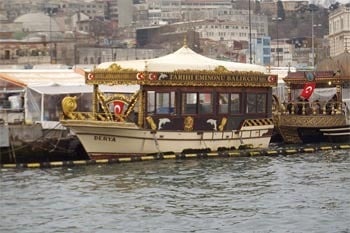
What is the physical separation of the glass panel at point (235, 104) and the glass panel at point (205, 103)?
37.5 inches

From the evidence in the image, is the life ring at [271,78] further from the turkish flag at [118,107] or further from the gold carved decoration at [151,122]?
the turkish flag at [118,107]

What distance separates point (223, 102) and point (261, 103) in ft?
6.62

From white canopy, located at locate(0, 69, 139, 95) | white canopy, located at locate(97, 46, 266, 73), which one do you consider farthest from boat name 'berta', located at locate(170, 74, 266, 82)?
white canopy, located at locate(0, 69, 139, 95)

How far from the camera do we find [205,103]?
98.5 ft

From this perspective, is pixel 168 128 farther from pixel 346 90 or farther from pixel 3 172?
pixel 346 90

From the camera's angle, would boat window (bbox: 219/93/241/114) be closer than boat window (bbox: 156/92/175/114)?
No

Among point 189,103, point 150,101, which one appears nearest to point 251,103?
point 189,103

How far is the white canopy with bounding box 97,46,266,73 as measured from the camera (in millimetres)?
28750

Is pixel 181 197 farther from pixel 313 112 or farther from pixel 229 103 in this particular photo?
pixel 313 112

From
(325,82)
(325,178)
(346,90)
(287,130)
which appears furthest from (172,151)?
(346,90)

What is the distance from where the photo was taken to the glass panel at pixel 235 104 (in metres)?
30.6

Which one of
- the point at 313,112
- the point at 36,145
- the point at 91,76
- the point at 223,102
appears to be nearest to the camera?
the point at 36,145

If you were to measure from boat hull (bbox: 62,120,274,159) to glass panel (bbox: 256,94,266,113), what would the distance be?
7.01 ft

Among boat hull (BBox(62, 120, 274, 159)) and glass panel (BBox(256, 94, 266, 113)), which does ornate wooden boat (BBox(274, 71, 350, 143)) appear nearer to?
glass panel (BBox(256, 94, 266, 113))
